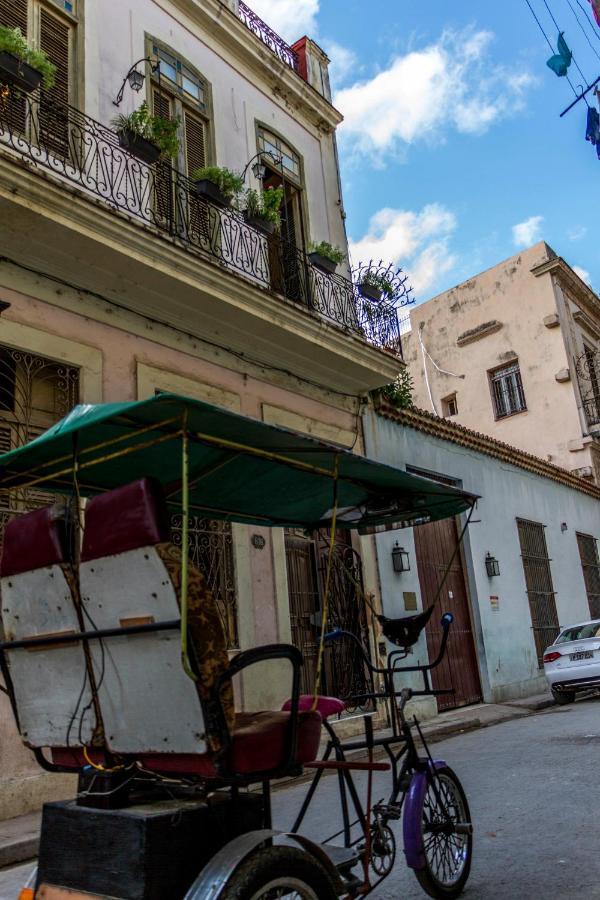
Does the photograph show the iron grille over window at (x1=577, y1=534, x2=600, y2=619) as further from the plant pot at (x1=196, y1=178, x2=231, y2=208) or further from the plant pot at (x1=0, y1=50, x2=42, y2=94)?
the plant pot at (x1=0, y1=50, x2=42, y2=94)

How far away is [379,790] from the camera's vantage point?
6.08m

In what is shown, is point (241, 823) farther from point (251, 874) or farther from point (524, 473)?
point (524, 473)

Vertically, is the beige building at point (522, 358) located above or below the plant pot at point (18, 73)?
above

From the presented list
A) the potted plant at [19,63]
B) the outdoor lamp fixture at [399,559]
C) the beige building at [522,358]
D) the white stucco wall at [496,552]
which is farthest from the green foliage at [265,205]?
the beige building at [522,358]

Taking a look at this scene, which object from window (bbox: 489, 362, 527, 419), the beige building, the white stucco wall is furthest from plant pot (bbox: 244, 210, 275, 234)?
window (bbox: 489, 362, 527, 419)

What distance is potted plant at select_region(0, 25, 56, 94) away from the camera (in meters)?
7.01

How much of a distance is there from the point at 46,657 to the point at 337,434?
26.0 feet

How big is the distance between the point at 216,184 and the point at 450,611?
7532 millimetres

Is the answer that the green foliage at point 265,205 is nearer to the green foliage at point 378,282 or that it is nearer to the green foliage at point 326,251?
the green foliage at point 326,251

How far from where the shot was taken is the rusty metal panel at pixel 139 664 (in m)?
2.57

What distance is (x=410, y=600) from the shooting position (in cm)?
1114

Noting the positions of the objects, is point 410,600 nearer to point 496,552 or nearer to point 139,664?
point 496,552

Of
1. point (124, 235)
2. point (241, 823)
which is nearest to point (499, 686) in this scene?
point (124, 235)

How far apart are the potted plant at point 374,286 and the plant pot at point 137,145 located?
13.1 feet
